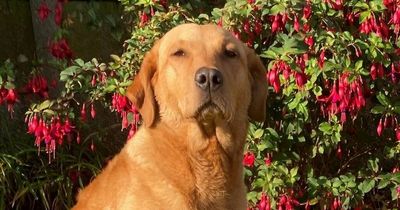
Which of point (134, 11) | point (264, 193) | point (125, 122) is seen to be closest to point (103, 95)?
point (125, 122)

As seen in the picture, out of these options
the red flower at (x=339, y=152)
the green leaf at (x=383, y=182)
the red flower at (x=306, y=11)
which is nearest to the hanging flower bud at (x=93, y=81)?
the red flower at (x=306, y=11)

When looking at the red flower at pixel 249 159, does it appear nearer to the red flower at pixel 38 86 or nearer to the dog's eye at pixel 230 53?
the dog's eye at pixel 230 53

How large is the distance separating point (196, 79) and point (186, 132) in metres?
0.39

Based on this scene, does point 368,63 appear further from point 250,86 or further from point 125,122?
point 125,122

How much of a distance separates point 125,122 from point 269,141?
106 cm

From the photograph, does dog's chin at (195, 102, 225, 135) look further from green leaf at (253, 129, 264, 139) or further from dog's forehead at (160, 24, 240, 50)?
green leaf at (253, 129, 264, 139)

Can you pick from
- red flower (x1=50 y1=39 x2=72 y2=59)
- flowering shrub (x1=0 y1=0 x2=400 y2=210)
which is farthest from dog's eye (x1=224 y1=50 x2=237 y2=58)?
red flower (x1=50 y1=39 x2=72 y2=59)

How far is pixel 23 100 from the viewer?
7.54 meters

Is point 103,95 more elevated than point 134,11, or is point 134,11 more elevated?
point 134,11

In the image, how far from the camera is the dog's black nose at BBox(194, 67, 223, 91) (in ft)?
14.4

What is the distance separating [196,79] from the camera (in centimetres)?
440

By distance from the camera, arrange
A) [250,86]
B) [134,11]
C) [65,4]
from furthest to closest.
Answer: [65,4]
[134,11]
[250,86]

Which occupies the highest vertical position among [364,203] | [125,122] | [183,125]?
[183,125]

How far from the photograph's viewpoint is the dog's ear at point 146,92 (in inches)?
185
